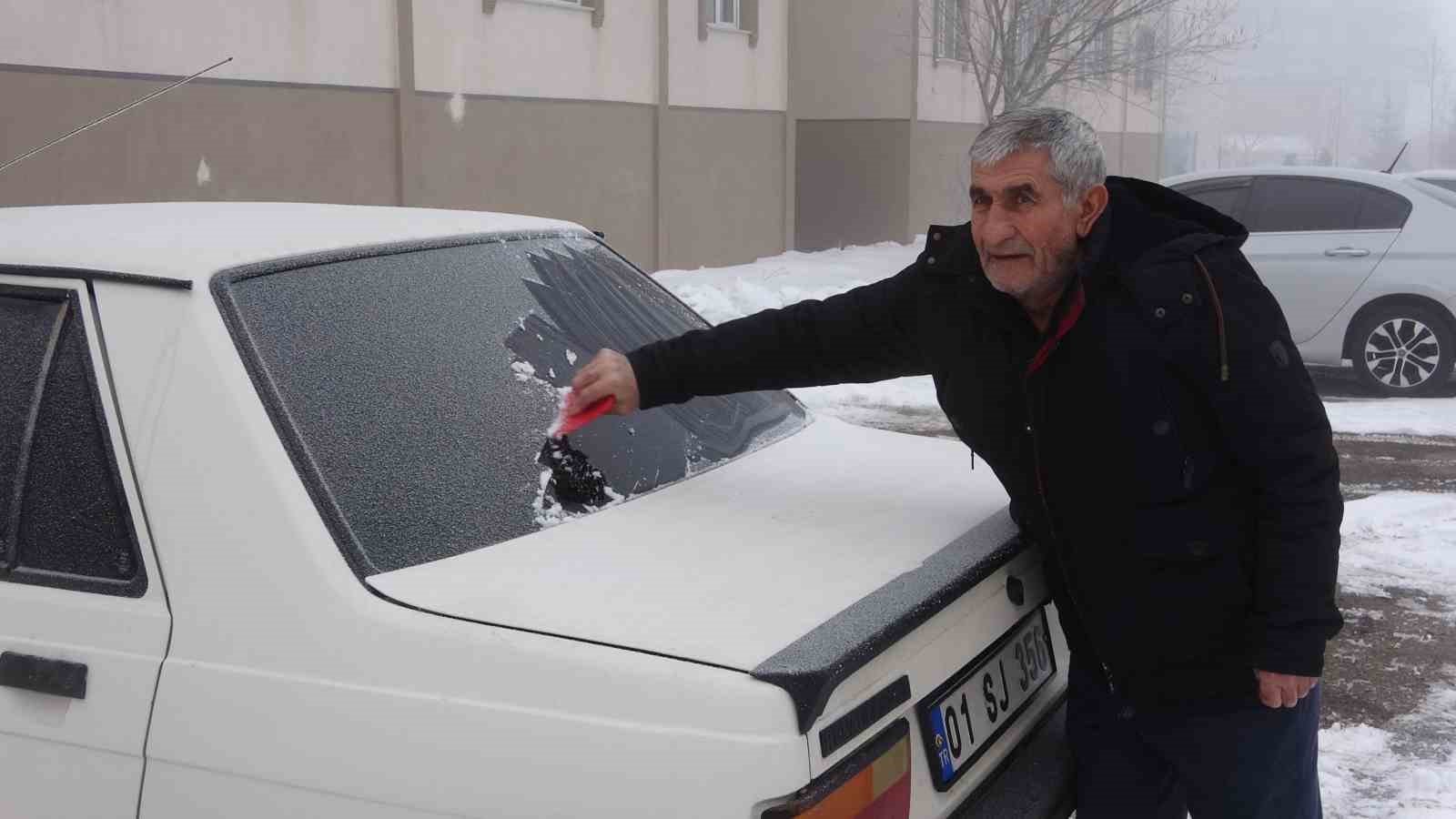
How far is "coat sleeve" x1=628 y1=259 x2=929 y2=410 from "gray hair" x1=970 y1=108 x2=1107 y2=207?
43 centimetres

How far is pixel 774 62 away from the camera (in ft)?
69.5

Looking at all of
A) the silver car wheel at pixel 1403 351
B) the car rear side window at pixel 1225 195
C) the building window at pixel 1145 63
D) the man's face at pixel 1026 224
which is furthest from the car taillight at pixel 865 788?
the building window at pixel 1145 63

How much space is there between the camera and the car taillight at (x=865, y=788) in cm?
193

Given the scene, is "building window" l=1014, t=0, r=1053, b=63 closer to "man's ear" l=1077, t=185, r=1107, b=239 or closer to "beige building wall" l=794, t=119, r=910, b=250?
"beige building wall" l=794, t=119, r=910, b=250

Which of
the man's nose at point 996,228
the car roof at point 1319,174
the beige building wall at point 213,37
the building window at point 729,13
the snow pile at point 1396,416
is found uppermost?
the building window at point 729,13

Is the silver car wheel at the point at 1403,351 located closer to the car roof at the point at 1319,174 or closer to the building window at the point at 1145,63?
the car roof at the point at 1319,174

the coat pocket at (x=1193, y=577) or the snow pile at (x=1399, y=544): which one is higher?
the coat pocket at (x=1193, y=577)

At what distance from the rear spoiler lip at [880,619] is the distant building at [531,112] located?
32.8 feet

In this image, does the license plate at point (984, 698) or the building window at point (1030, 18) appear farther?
the building window at point (1030, 18)

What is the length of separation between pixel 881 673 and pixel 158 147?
1128 cm

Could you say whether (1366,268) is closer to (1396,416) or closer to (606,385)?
(1396,416)

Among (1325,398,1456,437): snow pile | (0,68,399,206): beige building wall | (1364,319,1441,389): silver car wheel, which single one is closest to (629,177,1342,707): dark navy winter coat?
(1325,398,1456,437): snow pile

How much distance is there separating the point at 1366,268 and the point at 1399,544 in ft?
15.0

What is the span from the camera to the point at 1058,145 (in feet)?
7.98
